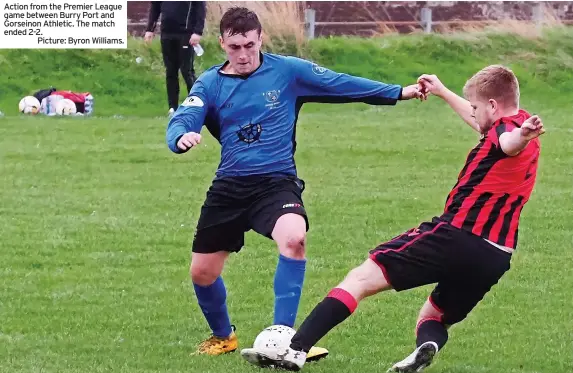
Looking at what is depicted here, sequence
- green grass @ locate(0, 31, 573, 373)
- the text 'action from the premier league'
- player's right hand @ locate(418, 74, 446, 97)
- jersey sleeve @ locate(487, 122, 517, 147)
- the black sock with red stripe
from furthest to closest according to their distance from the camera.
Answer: the text 'action from the premier league', green grass @ locate(0, 31, 573, 373), player's right hand @ locate(418, 74, 446, 97), the black sock with red stripe, jersey sleeve @ locate(487, 122, 517, 147)

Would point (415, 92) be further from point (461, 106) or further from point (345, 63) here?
point (345, 63)

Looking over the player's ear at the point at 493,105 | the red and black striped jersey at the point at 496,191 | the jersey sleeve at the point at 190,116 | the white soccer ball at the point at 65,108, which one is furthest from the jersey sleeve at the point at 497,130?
the white soccer ball at the point at 65,108

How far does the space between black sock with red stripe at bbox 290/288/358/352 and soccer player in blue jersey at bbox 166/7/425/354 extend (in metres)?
0.33

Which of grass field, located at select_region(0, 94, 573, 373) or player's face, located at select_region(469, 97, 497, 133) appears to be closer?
player's face, located at select_region(469, 97, 497, 133)

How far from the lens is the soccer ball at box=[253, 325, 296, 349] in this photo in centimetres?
532

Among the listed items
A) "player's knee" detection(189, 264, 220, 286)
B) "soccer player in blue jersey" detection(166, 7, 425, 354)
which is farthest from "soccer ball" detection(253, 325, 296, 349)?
"player's knee" detection(189, 264, 220, 286)

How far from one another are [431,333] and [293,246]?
0.81 m

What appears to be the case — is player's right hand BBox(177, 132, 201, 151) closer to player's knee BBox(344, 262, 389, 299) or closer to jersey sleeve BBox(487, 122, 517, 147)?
player's knee BBox(344, 262, 389, 299)

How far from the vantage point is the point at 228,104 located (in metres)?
5.93

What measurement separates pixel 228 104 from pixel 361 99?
29.2 inches

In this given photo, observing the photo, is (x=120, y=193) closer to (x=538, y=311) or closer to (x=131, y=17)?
(x=538, y=311)

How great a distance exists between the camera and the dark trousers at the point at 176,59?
15344 millimetres

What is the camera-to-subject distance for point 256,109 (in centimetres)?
593

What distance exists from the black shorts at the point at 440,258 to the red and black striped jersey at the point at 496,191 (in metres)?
0.06
